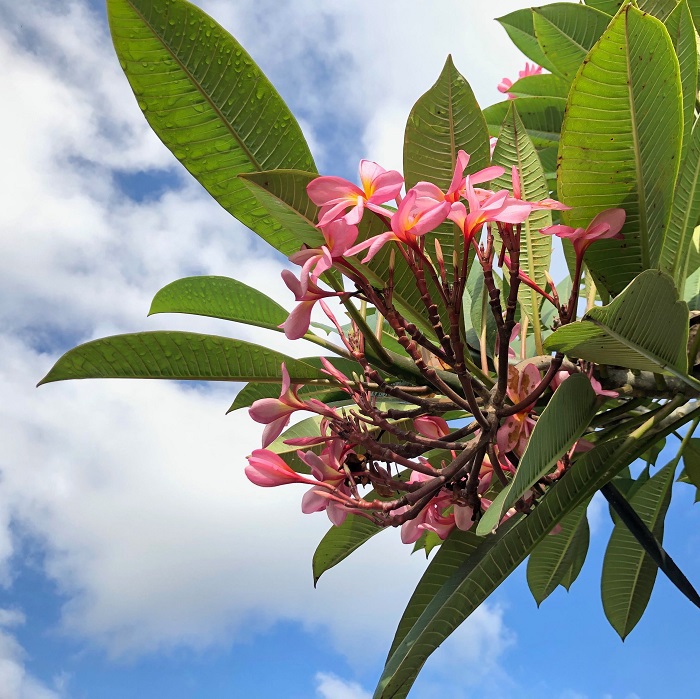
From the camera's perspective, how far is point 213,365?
3.21 ft

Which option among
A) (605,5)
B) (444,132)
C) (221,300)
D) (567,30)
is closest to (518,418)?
(444,132)

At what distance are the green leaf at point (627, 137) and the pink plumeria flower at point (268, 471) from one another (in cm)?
41

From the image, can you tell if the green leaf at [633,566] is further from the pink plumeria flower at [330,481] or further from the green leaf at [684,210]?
the pink plumeria flower at [330,481]

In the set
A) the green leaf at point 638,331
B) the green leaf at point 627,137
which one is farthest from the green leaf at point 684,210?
the green leaf at point 638,331

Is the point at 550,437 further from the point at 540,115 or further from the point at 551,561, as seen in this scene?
the point at 540,115

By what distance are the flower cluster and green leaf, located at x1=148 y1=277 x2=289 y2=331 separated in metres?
0.12

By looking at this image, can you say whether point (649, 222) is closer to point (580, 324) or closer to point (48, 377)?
point (580, 324)

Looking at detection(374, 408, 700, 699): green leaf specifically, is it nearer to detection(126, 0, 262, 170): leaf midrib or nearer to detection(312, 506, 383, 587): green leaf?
detection(312, 506, 383, 587): green leaf

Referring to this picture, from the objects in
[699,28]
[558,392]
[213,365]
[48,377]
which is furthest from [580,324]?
[699,28]

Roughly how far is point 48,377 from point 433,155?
0.52 meters

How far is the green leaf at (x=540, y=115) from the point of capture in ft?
5.31

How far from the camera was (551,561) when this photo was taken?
1589mm

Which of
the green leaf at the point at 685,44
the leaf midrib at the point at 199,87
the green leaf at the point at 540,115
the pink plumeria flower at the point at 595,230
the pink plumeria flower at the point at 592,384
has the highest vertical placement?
the green leaf at the point at 540,115

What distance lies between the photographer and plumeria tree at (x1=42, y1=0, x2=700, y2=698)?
30.2 inches
